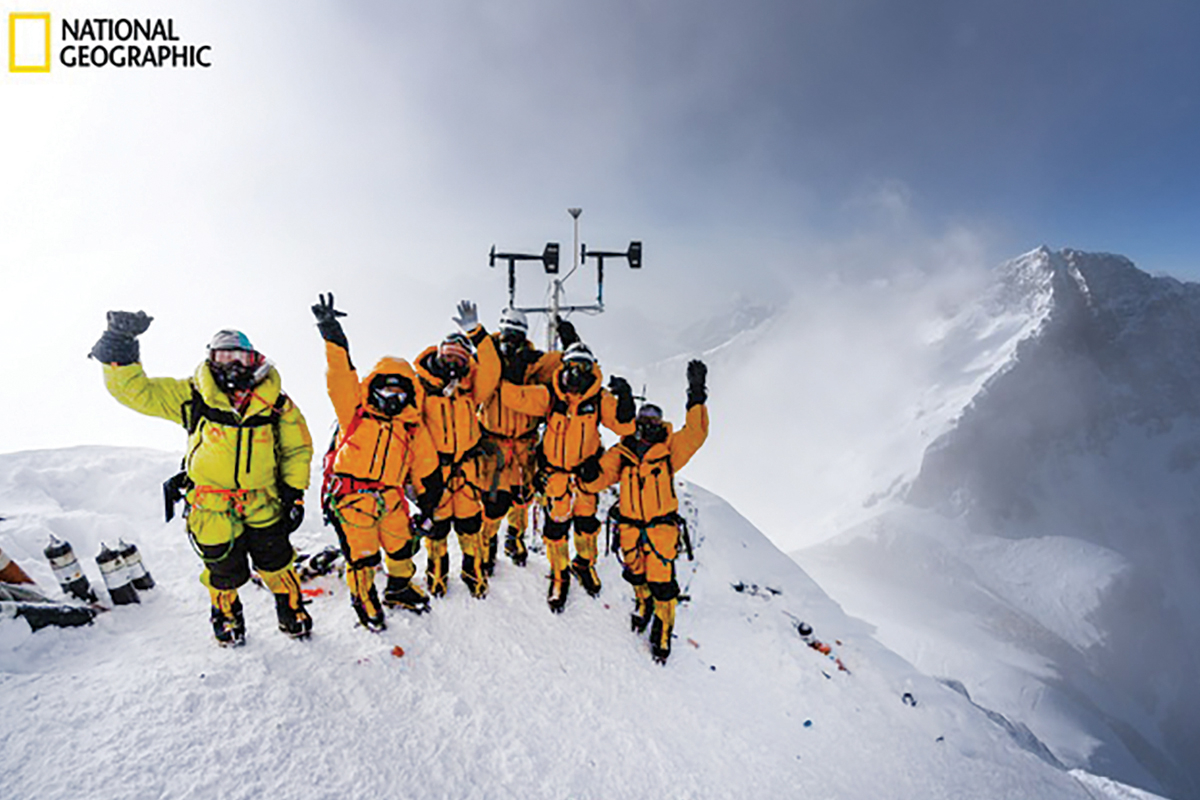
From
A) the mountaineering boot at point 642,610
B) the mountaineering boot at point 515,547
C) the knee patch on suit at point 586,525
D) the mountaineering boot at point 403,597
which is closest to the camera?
the mountaineering boot at point 403,597

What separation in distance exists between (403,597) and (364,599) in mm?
413

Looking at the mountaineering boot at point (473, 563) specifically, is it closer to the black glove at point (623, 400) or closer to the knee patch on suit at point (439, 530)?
the knee patch on suit at point (439, 530)

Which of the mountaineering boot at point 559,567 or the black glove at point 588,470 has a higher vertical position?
the black glove at point 588,470

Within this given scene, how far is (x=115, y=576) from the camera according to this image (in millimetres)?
4594

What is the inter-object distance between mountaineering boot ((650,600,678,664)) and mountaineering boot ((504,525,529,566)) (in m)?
1.87

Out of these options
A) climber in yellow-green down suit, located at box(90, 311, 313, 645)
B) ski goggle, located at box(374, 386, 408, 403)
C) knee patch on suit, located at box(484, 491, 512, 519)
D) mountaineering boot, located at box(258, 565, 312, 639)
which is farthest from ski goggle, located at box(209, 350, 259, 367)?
knee patch on suit, located at box(484, 491, 512, 519)

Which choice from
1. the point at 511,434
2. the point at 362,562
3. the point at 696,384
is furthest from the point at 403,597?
the point at 696,384

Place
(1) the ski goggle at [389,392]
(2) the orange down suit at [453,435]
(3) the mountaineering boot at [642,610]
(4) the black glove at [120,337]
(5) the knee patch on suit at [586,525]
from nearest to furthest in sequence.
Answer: (4) the black glove at [120,337] → (1) the ski goggle at [389,392] → (2) the orange down suit at [453,435] → (3) the mountaineering boot at [642,610] → (5) the knee patch on suit at [586,525]

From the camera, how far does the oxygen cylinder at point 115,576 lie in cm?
454

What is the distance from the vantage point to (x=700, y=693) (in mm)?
5125

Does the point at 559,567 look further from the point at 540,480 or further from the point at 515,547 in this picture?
the point at 540,480

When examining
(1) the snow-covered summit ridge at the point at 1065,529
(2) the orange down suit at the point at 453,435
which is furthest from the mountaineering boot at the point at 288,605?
(1) the snow-covered summit ridge at the point at 1065,529

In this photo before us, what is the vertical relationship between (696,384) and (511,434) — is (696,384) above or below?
above

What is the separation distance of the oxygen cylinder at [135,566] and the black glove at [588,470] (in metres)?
4.22
